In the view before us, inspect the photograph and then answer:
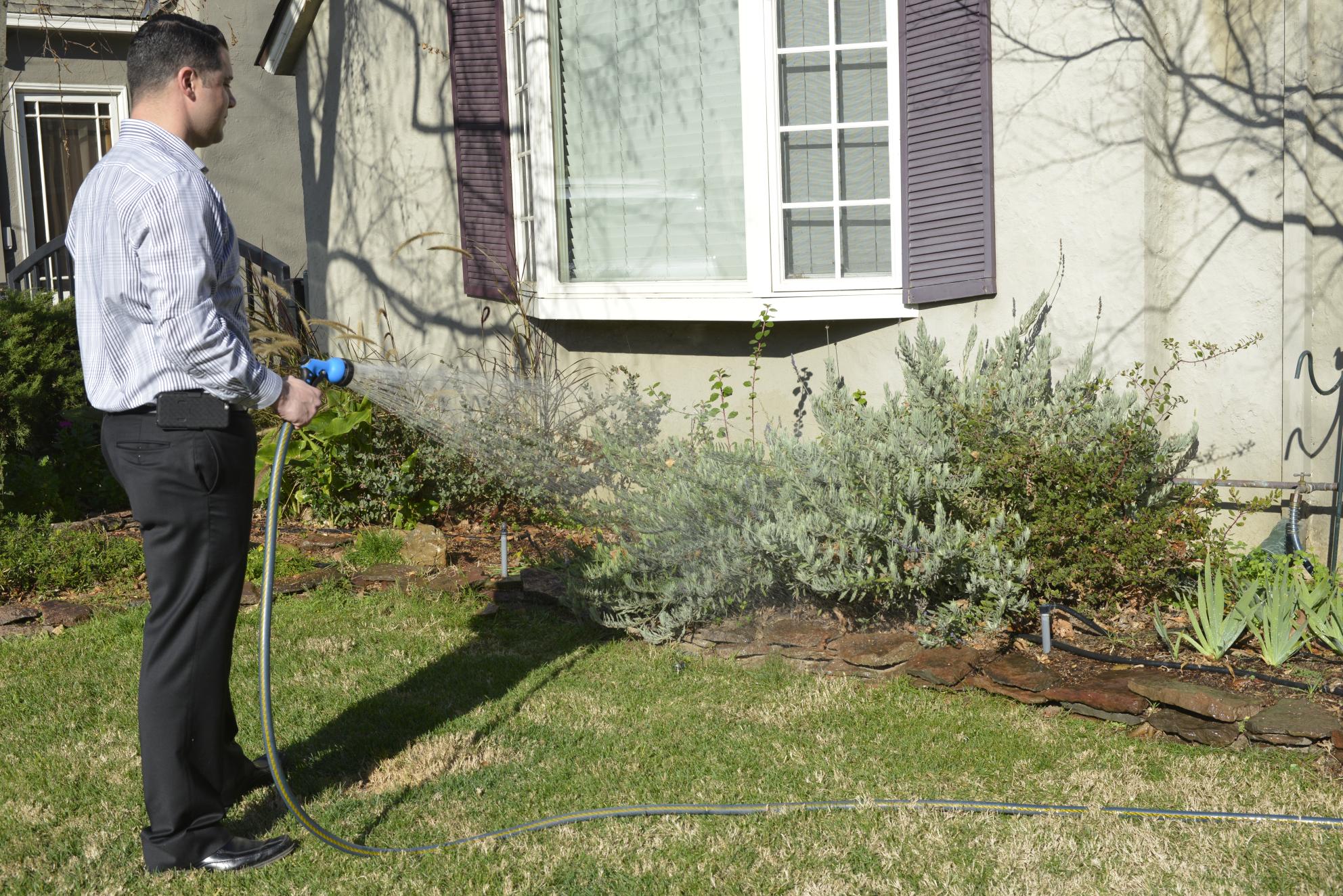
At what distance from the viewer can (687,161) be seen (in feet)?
23.3

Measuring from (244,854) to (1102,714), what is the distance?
2.81m

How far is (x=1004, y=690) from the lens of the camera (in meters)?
4.48

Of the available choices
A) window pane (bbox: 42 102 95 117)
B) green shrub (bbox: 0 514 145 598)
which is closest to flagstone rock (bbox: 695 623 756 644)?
green shrub (bbox: 0 514 145 598)

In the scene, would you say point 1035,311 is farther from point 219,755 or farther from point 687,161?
point 219,755

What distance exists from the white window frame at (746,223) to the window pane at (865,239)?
121 mm

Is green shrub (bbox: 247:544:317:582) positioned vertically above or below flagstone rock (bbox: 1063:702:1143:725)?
above

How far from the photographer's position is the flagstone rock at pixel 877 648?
475cm

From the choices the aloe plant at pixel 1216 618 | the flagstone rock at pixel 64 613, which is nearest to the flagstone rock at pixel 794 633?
the aloe plant at pixel 1216 618

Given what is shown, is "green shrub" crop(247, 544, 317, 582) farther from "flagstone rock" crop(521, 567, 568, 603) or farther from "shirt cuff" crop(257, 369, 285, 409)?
"shirt cuff" crop(257, 369, 285, 409)

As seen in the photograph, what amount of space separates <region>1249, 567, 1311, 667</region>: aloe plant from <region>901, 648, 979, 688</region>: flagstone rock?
1006 millimetres

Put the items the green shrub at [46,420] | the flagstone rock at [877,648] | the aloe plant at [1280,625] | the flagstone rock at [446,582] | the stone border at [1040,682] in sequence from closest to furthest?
the stone border at [1040,682]
the aloe plant at [1280,625]
the flagstone rock at [877,648]
the flagstone rock at [446,582]
the green shrub at [46,420]

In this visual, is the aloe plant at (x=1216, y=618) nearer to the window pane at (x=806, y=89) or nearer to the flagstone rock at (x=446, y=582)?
the window pane at (x=806, y=89)

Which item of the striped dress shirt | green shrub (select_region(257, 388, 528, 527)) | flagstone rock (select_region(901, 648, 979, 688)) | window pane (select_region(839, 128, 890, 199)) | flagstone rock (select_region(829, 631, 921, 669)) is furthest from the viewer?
green shrub (select_region(257, 388, 528, 527))

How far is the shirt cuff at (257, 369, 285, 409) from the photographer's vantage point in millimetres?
3312
